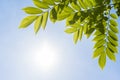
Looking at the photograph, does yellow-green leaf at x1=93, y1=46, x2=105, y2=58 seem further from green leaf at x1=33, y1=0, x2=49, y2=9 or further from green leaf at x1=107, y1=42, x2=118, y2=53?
green leaf at x1=33, y1=0, x2=49, y2=9

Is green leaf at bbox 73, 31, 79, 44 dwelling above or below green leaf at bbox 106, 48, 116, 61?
above

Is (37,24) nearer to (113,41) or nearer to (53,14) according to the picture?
(53,14)

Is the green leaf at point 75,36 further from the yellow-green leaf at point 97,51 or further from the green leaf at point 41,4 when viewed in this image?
the green leaf at point 41,4

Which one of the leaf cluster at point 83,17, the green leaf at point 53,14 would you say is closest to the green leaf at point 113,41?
the leaf cluster at point 83,17

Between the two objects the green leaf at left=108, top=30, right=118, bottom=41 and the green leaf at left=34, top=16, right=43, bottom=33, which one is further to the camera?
the green leaf at left=108, top=30, right=118, bottom=41

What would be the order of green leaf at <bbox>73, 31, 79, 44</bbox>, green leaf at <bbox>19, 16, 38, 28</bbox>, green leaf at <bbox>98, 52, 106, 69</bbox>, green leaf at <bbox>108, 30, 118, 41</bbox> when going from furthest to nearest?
green leaf at <bbox>98, 52, 106, 69</bbox> → green leaf at <bbox>108, 30, 118, 41</bbox> → green leaf at <bbox>73, 31, 79, 44</bbox> → green leaf at <bbox>19, 16, 38, 28</bbox>

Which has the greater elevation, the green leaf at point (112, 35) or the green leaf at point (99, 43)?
the green leaf at point (112, 35)

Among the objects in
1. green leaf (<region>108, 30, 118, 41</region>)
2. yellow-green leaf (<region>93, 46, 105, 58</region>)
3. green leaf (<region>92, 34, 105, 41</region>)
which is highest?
green leaf (<region>108, 30, 118, 41</region>)

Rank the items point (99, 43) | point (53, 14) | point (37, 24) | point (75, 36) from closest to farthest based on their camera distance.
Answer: point (53, 14) < point (37, 24) < point (75, 36) < point (99, 43)

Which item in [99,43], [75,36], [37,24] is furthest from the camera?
[99,43]

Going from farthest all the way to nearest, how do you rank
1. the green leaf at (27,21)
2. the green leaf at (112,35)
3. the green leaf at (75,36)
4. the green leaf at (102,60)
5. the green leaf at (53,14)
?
1. the green leaf at (102,60)
2. the green leaf at (112,35)
3. the green leaf at (75,36)
4. the green leaf at (27,21)
5. the green leaf at (53,14)

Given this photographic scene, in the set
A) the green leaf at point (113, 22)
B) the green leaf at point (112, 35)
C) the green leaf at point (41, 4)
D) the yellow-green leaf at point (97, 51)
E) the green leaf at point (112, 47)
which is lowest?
the yellow-green leaf at point (97, 51)

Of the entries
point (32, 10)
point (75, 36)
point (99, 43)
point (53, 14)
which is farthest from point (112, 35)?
point (32, 10)

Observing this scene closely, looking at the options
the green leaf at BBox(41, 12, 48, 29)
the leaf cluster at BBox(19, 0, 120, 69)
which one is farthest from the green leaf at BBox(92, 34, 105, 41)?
the green leaf at BBox(41, 12, 48, 29)
